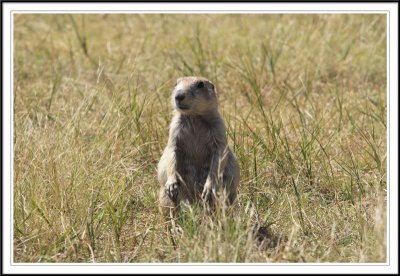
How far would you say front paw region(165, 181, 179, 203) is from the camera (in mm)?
6238

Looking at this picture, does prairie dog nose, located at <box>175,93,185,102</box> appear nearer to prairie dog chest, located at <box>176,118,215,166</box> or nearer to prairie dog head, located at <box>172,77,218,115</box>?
prairie dog head, located at <box>172,77,218,115</box>

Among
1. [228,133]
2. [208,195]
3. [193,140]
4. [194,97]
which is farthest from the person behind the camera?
[228,133]

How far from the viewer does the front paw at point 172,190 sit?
624 centimetres

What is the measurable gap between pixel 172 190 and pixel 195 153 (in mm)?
478

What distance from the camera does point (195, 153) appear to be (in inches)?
259

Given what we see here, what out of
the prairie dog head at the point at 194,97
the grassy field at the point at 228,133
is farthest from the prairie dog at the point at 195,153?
the grassy field at the point at 228,133

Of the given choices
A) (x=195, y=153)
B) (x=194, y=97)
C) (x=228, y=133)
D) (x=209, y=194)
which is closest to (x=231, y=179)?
(x=209, y=194)

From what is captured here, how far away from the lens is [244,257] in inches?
209

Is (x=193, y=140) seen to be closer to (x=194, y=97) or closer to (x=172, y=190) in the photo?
(x=194, y=97)

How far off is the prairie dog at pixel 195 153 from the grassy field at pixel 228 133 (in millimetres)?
224

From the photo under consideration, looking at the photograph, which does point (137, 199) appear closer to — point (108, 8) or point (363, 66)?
point (108, 8)

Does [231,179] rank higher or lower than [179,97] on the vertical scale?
lower

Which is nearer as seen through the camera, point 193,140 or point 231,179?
point 231,179

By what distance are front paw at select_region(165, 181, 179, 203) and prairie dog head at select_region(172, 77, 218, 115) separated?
23.8 inches
